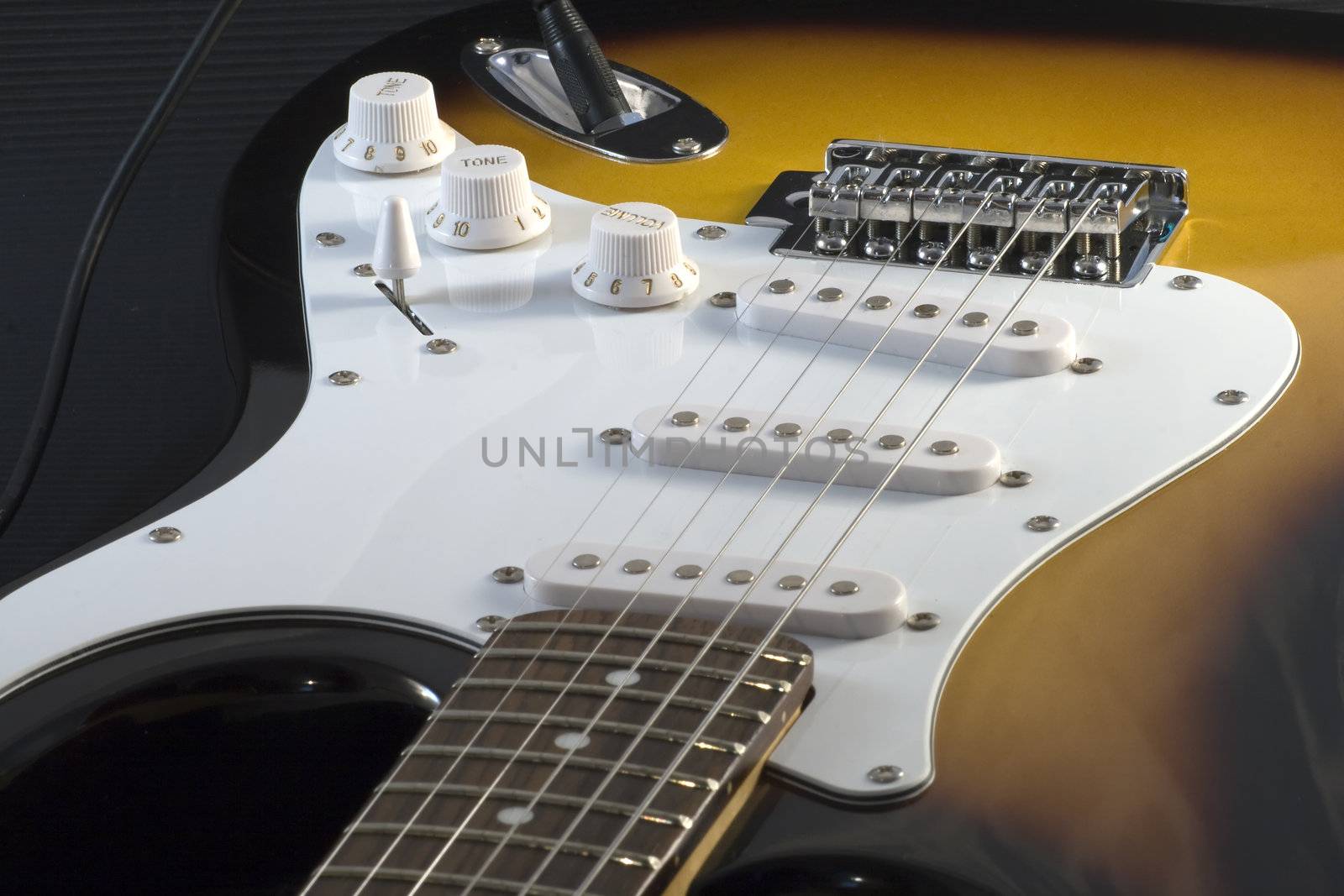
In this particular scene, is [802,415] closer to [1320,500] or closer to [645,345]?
[645,345]

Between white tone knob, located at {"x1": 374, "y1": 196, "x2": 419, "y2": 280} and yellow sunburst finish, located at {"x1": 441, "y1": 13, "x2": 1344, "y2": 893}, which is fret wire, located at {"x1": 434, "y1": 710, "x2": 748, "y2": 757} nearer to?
yellow sunburst finish, located at {"x1": 441, "y1": 13, "x2": 1344, "y2": 893}

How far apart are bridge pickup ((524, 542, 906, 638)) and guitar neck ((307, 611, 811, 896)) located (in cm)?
1

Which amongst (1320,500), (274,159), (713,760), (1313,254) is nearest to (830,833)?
(713,760)

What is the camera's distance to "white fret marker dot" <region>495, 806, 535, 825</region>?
54 centimetres

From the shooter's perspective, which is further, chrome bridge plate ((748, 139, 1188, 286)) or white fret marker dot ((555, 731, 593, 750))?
chrome bridge plate ((748, 139, 1188, 286))

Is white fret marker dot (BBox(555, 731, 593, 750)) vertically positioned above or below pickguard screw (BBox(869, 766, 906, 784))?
above

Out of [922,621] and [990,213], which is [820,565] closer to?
[922,621]

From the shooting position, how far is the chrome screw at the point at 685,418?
781 mm

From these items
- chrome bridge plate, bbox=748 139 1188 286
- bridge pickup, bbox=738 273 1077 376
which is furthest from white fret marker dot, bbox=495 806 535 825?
chrome bridge plate, bbox=748 139 1188 286

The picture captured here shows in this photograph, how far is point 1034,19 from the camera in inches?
49.5

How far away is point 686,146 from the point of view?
111 centimetres

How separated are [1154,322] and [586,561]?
1.18 feet

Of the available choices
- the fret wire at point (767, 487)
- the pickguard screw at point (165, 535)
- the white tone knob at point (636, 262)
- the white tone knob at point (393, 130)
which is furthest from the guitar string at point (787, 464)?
the white tone knob at point (393, 130)

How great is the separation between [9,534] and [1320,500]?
4.31 ft
